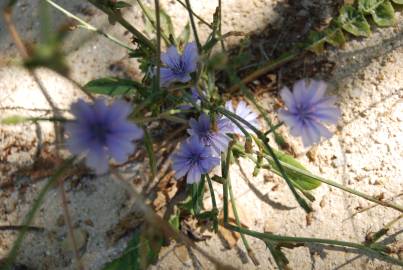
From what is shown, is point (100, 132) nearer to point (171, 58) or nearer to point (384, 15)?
point (171, 58)

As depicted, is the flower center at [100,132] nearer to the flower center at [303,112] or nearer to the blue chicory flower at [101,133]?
the blue chicory flower at [101,133]

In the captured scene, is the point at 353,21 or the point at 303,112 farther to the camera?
the point at 353,21

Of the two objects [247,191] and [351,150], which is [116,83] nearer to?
[247,191]

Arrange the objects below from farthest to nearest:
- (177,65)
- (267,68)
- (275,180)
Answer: (275,180) → (177,65) → (267,68)

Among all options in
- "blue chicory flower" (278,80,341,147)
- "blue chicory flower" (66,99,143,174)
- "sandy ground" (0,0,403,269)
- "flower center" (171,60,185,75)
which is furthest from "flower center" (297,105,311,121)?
"sandy ground" (0,0,403,269)

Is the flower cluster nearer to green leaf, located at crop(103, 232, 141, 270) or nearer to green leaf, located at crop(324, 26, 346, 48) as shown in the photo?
green leaf, located at crop(103, 232, 141, 270)

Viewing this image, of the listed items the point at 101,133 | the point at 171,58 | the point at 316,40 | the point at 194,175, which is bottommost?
the point at 101,133

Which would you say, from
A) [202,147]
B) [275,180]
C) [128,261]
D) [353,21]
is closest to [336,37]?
[353,21]

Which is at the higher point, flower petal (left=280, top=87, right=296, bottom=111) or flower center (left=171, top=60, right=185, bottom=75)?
flower center (left=171, top=60, right=185, bottom=75)
